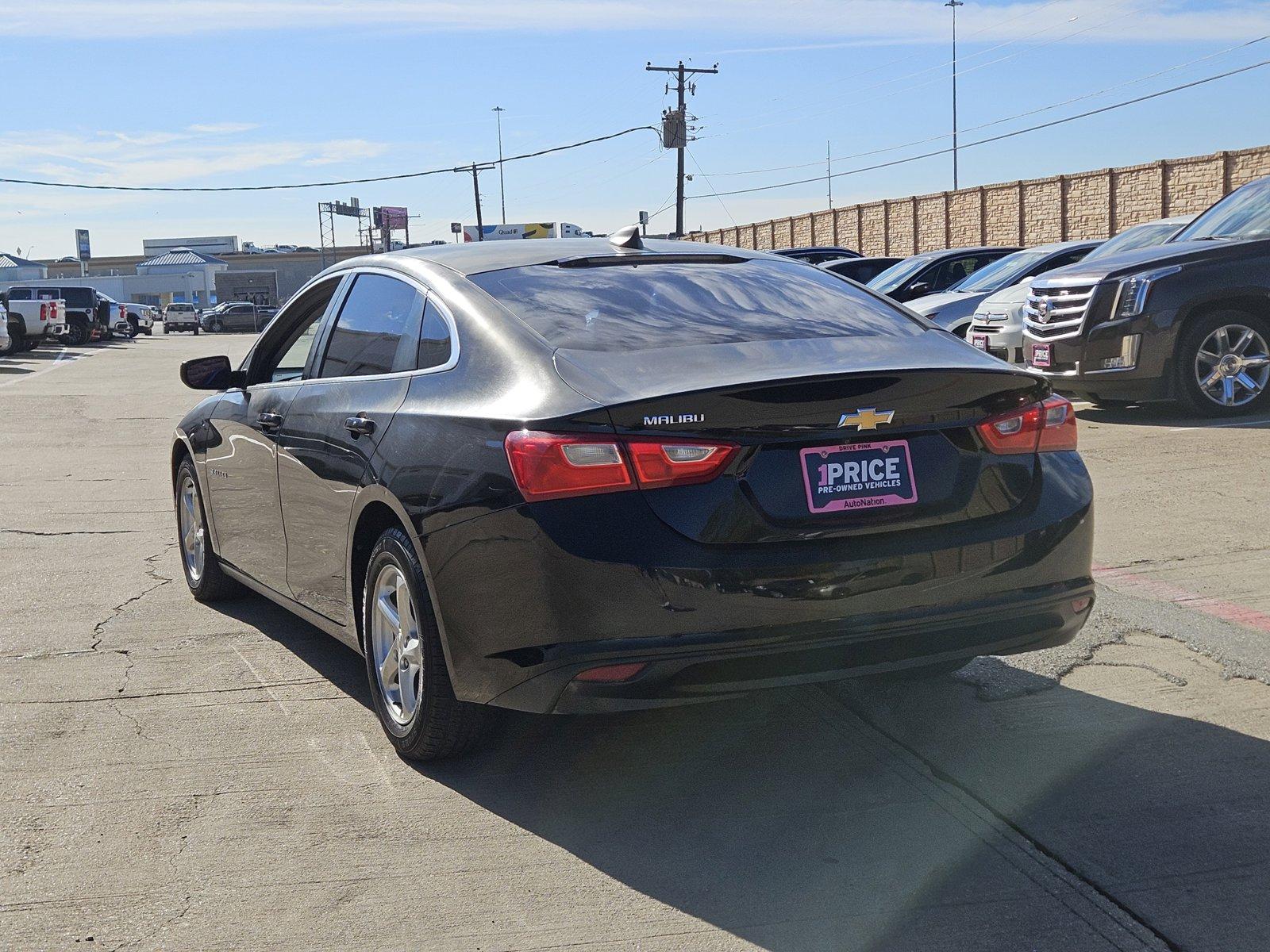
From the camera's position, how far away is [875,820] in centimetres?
373

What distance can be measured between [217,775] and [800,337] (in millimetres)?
2210

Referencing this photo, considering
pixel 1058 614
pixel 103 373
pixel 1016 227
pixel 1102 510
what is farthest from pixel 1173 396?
pixel 1016 227

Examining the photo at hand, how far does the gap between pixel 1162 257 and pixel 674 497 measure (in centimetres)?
911

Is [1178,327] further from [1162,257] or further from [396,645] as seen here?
[396,645]

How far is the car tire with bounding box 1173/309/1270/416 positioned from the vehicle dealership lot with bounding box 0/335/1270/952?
563cm

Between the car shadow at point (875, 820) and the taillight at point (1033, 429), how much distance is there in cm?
94

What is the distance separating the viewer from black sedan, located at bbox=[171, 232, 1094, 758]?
350 cm

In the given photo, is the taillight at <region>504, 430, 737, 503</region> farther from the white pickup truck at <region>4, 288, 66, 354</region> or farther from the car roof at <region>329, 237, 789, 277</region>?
the white pickup truck at <region>4, 288, 66, 354</region>

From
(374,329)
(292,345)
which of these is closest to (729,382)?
(374,329)

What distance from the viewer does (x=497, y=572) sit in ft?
12.0

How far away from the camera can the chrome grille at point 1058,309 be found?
38.0ft

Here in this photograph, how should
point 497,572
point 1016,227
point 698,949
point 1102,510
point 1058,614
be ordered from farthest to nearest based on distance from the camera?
point 1016,227 → point 1102,510 → point 1058,614 → point 497,572 → point 698,949

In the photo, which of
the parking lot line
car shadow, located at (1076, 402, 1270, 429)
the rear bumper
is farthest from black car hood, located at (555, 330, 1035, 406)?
the parking lot line

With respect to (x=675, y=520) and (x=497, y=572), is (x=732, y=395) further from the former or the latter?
(x=497, y=572)
